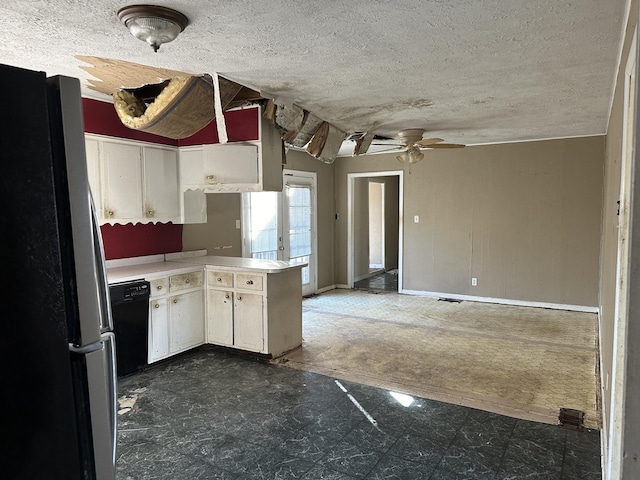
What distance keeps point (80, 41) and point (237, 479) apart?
2.49 m

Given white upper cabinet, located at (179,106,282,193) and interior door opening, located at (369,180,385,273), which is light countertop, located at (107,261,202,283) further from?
interior door opening, located at (369,180,385,273)

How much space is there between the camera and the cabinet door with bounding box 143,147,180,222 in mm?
4133

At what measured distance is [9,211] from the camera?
936mm

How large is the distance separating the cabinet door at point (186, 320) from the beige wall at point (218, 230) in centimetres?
78

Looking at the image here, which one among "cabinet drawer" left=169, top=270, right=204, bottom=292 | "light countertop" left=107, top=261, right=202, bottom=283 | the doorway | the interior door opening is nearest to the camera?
"light countertop" left=107, top=261, right=202, bottom=283

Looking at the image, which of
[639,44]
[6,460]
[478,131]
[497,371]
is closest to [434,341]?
[497,371]

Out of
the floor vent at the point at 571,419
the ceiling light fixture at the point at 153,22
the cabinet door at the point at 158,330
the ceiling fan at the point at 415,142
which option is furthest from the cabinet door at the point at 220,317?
the floor vent at the point at 571,419

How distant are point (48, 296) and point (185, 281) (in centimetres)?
325

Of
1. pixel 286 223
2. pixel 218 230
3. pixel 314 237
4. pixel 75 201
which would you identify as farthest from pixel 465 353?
pixel 75 201

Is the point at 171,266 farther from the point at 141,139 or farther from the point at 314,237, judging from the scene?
the point at 314,237

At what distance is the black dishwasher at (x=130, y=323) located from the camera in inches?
138

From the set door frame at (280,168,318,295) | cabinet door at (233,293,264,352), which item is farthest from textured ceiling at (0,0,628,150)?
door frame at (280,168,318,295)

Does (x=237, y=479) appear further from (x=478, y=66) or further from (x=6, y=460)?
(x=478, y=66)

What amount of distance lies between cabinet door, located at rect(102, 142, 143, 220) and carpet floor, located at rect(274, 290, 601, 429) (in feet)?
6.43
